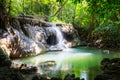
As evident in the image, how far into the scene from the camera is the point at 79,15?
126ft

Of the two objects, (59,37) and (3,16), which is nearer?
(3,16)

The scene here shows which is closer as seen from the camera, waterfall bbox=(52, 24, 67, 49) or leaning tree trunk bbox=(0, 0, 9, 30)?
leaning tree trunk bbox=(0, 0, 9, 30)

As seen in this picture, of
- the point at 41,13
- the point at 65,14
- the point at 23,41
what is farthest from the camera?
the point at 65,14

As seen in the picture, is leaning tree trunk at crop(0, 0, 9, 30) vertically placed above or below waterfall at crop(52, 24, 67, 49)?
above

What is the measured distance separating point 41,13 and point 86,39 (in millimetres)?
12973

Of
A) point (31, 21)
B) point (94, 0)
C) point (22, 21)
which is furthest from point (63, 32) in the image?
point (94, 0)

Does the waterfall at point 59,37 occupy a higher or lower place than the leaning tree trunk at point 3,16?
lower

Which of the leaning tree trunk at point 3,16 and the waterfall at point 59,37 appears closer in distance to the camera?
the leaning tree trunk at point 3,16

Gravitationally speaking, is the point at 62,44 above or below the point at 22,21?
below

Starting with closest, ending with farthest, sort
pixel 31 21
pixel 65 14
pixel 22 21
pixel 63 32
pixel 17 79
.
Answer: pixel 17 79 → pixel 22 21 → pixel 31 21 → pixel 63 32 → pixel 65 14

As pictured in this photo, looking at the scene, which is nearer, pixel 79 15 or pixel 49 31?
→ pixel 49 31

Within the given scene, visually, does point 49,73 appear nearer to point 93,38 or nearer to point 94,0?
point 94,0

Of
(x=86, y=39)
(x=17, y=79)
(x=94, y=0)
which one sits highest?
(x=94, y=0)

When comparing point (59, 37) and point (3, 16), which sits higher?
point (3, 16)
